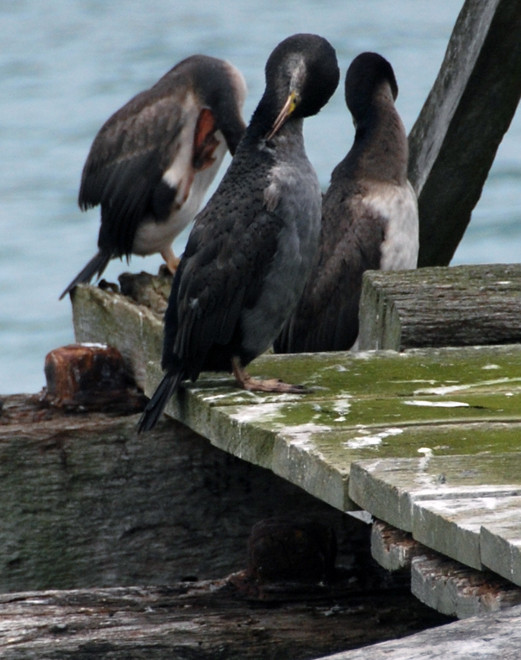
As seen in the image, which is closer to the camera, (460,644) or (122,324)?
(460,644)

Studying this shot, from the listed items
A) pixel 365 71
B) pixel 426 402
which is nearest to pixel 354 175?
pixel 365 71

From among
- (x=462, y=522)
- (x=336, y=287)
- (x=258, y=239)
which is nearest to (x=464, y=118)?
(x=336, y=287)

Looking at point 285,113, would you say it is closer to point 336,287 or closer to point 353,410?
point 353,410

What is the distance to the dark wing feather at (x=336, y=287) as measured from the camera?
5496 mm

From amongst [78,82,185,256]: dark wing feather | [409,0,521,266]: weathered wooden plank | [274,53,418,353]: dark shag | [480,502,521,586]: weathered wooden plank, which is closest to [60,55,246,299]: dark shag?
[78,82,185,256]: dark wing feather

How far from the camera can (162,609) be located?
113 inches

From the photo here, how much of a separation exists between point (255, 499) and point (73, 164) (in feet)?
39.2

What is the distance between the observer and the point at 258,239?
3561 mm

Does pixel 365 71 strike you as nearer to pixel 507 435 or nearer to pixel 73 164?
pixel 507 435

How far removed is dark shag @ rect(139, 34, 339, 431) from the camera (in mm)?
3570

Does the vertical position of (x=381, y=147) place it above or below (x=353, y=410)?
above

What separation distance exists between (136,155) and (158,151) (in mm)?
102

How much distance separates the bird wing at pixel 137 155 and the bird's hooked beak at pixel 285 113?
10.2 feet

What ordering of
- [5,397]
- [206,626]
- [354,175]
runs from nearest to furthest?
[206,626] < [5,397] < [354,175]
